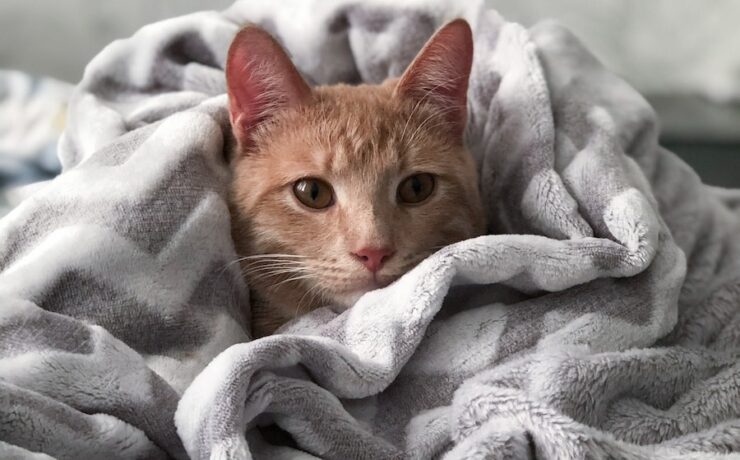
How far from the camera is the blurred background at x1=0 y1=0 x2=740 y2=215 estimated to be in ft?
5.77

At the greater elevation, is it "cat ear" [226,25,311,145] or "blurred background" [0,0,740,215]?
"cat ear" [226,25,311,145]

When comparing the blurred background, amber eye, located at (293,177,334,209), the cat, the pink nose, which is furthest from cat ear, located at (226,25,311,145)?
the blurred background

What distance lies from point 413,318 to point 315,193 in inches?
13.4

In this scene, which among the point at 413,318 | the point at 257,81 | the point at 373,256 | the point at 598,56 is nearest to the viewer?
the point at 413,318

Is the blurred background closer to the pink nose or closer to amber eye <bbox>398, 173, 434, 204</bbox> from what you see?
amber eye <bbox>398, 173, 434, 204</bbox>

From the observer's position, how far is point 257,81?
3.91 ft

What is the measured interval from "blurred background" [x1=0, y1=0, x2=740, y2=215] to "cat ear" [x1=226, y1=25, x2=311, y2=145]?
0.70 metres

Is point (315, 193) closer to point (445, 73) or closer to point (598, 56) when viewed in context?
point (445, 73)

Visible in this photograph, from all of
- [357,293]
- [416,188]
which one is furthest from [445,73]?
[357,293]

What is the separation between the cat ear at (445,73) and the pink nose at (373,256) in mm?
325

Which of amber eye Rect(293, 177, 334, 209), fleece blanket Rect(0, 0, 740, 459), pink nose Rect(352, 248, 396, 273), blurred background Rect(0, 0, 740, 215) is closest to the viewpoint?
fleece blanket Rect(0, 0, 740, 459)

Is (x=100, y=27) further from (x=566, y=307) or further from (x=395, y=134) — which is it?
(x=566, y=307)

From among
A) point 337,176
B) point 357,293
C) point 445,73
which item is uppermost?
point 445,73

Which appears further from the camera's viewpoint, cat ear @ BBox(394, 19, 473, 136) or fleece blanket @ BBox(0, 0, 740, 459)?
cat ear @ BBox(394, 19, 473, 136)
